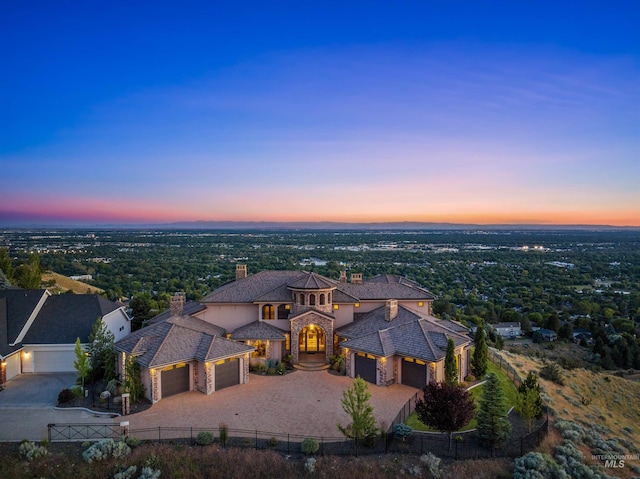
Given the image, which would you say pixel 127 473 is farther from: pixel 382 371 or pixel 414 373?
pixel 414 373

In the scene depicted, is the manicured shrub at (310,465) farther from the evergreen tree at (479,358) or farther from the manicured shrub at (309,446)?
the evergreen tree at (479,358)

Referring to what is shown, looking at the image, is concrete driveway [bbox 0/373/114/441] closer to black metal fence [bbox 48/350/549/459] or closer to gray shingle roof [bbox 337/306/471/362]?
black metal fence [bbox 48/350/549/459]

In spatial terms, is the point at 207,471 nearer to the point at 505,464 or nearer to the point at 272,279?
the point at 505,464

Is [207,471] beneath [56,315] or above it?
beneath

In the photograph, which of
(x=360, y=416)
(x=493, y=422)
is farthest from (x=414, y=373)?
(x=360, y=416)

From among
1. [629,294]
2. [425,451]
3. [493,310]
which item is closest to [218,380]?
[425,451]

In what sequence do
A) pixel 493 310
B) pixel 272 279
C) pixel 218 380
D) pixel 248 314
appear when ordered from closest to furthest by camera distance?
pixel 218 380 < pixel 248 314 < pixel 272 279 < pixel 493 310

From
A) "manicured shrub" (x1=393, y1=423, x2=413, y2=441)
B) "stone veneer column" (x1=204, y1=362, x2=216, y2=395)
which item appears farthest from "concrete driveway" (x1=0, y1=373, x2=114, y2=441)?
"manicured shrub" (x1=393, y1=423, x2=413, y2=441)
